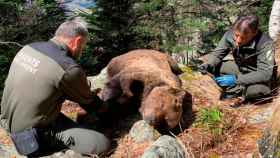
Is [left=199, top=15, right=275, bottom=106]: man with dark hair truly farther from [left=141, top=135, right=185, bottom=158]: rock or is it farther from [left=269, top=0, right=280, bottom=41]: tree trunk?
[left=269, top=0, right=280, bottom=41]: tree trunk

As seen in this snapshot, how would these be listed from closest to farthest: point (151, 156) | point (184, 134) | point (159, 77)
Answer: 1. point (151, 156)
2. point (184, 134)
3. point (159, 77)

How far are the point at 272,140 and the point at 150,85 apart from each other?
7.11ft

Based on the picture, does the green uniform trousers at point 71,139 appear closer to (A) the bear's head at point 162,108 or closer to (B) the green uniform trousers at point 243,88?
(A) the bear's head at point 162,108

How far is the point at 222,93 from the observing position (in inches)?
228

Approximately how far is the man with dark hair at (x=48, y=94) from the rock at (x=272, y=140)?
6.07ft

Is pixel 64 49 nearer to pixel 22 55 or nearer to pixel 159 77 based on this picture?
pixel 22 55

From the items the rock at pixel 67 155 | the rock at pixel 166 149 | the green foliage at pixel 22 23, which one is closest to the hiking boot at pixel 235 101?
the rock at pixel 166 149

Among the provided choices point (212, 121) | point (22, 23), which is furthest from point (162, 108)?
point (22, 23)

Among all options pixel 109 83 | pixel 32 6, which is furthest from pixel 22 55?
pixel 32 6

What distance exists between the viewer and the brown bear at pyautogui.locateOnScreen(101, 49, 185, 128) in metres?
4.75

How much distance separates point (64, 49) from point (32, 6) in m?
5.35

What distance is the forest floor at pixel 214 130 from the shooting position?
175 inches

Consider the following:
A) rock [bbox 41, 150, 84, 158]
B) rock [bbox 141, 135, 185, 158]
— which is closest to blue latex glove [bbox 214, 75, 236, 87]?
rock [bbox 141, 135, 185, 158]

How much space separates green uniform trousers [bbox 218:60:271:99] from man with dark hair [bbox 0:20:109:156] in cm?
182
